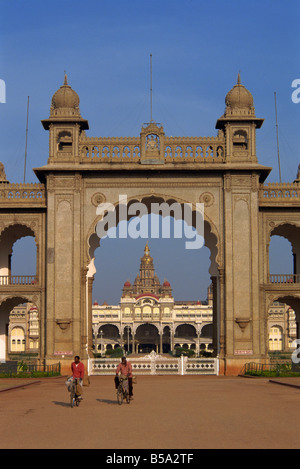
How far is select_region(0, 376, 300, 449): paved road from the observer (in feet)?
37.9

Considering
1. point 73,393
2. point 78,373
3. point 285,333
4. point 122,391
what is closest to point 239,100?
point 122,391

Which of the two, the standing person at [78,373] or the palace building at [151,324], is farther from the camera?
the palace building at [151,324]

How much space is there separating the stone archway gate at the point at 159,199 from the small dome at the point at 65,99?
0.17 feet

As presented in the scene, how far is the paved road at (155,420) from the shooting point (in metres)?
11.6

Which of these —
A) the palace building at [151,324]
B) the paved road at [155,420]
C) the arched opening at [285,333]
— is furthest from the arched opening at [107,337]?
the paved road at [155,420]

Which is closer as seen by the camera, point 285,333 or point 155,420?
point 155,420

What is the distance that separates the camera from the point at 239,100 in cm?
3638

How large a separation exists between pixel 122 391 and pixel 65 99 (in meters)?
21.5

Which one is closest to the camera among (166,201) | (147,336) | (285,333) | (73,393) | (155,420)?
(155,420)

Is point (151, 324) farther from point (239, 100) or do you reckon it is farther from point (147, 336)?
point (239, 100)

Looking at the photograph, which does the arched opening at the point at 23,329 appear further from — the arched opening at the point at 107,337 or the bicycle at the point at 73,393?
the bicycle at the point at 73,393

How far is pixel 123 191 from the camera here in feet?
118

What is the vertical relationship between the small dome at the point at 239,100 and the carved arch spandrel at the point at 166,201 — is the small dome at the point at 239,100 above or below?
above

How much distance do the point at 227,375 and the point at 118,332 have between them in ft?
332
